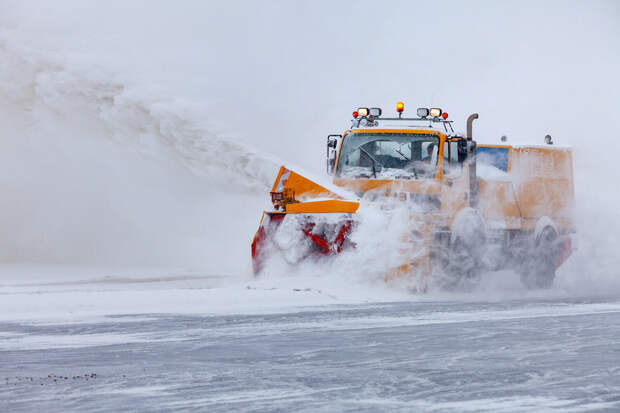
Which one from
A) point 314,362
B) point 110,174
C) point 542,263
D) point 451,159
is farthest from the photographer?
point 110,174

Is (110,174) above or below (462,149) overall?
above

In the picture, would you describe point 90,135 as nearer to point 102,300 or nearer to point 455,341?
point 102,300

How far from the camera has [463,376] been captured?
21.5 ft

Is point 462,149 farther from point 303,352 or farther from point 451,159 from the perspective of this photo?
point 303,352

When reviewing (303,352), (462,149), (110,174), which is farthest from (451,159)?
(110,174)

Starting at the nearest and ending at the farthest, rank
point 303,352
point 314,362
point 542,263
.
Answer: point 314,362, point 303,352, point 542,263

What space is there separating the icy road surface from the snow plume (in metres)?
6.99

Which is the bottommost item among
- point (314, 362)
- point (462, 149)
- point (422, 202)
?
point (314, 362)

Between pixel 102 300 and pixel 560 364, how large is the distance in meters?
5.65

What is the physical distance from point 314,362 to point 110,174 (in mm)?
13811

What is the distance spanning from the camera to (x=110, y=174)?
20.2m

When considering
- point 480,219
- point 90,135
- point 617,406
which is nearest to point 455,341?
point 617,406

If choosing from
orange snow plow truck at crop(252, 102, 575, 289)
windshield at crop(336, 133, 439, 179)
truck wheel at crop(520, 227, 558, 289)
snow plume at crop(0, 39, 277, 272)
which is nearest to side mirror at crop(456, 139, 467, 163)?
orange snow plow truck at crop(252, 102, 575, 289)

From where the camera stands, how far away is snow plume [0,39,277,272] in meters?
16.8
